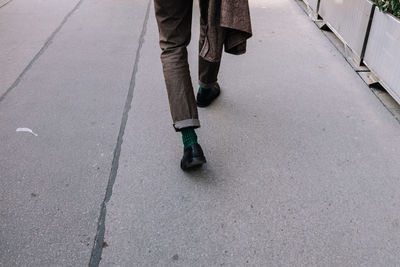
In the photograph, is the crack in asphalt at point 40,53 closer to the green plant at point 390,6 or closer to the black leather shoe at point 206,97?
the black leather shoe at point 206,97

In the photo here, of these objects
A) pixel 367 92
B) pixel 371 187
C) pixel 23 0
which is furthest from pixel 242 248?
pixel 23 0

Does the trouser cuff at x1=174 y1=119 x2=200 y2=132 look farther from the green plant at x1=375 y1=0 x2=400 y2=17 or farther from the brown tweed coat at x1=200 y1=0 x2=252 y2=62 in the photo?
the green plant at x1=375 y1=0 x2=400 y2=17

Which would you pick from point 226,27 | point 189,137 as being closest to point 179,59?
point 226,27

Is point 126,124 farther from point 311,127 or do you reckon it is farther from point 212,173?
point 311,127

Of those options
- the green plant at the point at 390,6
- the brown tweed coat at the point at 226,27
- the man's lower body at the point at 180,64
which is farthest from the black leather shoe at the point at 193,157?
the green plant at the point at 390,6

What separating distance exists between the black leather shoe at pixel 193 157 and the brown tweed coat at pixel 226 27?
60 cm

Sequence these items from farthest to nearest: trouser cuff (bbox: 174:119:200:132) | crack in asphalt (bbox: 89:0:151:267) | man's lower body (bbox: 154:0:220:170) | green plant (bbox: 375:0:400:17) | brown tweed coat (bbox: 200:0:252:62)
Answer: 1. green plant (bbox: 375:0:400:17)
2. trouser cuff (bbox: 174:119:200:132)
3. man's lower body (bbox: 154:0:220:170)
4. brown tweed coat (bbox: 200:0:252:62)
5. crack in asphalt (bbox: 89:0:151:267)

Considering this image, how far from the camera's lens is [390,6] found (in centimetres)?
349

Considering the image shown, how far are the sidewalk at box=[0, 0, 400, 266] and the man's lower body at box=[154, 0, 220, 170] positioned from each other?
241mm

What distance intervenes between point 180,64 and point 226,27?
1.34 feet

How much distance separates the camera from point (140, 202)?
96.5 inches

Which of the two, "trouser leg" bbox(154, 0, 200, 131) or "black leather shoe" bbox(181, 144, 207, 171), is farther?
"black leather shoe" bbox(181, 144, 207, 171)

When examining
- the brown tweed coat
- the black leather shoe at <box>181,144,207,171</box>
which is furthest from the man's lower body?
the brown tweed coat

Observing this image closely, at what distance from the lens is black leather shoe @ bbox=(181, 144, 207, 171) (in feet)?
8.52
